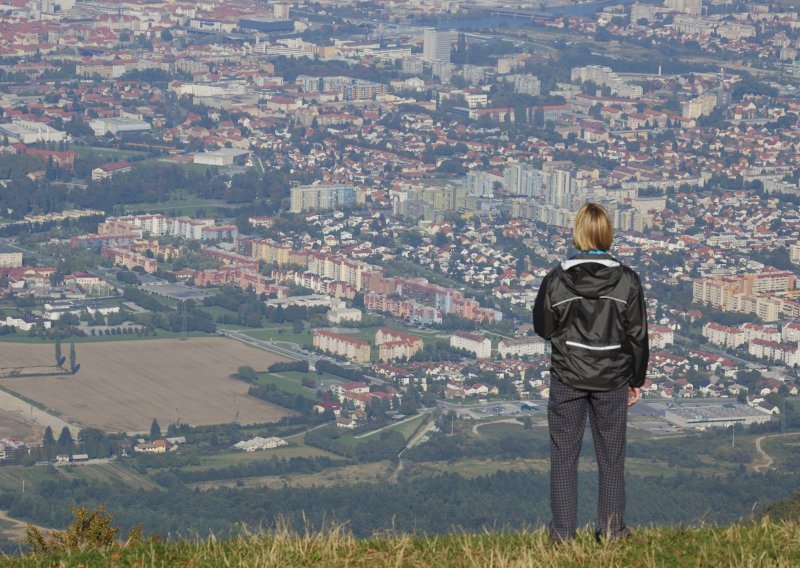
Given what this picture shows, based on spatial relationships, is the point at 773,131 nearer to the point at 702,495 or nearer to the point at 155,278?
the point at 155,278

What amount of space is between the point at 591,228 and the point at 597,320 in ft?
0.65

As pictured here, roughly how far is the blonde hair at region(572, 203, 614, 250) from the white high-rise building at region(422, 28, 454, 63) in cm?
5229

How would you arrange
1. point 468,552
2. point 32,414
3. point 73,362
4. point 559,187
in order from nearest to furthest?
point 468,552
point 32,414
point 73,362
point 559,187

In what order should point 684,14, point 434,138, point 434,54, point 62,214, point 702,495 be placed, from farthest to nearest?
point 684,14 → point 434,54 → point 434,138 → point 62,214 → point 702,495

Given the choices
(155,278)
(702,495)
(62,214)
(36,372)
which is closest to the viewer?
(702,495)

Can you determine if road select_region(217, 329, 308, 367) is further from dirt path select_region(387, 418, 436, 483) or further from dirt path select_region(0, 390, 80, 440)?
dirt path select_region(0, 390, 80, 440)

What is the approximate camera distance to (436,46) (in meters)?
57.0

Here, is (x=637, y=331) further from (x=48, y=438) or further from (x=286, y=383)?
(x=286, y=383)

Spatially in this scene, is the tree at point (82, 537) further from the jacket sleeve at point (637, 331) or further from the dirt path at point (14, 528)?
the dirt path at point (14, 528)

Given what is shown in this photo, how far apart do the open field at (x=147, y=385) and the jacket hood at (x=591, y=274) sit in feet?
56.8

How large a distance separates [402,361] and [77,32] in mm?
36009

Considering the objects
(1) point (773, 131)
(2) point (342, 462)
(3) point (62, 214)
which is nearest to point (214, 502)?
(2) point (342, 462)

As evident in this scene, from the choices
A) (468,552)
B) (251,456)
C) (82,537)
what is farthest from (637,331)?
(251,456)

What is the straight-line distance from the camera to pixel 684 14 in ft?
207
